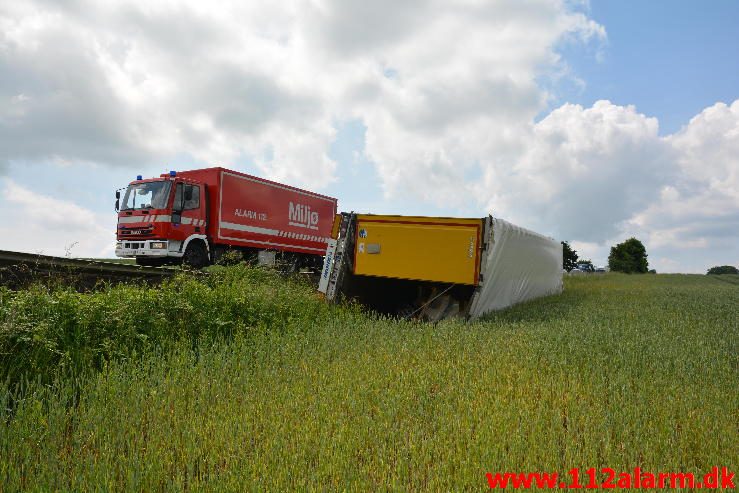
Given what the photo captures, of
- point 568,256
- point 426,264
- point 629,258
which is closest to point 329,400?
point 426,264

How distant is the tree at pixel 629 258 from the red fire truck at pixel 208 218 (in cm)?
7271

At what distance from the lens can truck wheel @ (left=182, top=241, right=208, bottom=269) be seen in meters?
16.3

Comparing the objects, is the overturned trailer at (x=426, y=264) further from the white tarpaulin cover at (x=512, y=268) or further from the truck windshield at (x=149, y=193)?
the truck windshield at (x=149, y=193)

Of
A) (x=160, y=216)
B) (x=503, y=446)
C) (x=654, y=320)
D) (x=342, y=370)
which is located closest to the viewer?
(x=503, y=446)

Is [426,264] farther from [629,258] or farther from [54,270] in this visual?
[629,258]

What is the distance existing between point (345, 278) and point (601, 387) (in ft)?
20.7

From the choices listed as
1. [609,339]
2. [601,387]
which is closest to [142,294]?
[601,387]

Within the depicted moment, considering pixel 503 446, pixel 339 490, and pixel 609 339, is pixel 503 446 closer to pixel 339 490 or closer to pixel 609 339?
pixel 339 490

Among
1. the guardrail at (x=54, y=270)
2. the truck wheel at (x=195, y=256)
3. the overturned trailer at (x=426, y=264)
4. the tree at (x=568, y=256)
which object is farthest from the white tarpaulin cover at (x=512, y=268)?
the tree at (x=568, y=256)

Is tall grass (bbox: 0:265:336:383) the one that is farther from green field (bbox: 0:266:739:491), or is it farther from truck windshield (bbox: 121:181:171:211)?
truck windshield (bbox: 121:181:171:211)

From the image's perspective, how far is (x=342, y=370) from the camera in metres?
5.28

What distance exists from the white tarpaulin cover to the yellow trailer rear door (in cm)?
37

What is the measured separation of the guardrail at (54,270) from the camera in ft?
33.1

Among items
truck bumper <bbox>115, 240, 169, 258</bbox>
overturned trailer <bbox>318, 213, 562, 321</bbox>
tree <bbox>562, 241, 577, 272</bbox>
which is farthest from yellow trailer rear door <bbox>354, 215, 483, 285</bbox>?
tree <bbox>562, 241, 577, 272</bbox>
